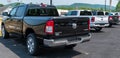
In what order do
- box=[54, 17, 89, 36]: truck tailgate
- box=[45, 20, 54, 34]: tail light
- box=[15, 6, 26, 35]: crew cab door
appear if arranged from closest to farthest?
1. box=[45, 20, 54, 34]: tail light
2. box=[54, 17, 89, 36]: truck tailgate
3. box=[15, 6, 26, 35]: crew cab door

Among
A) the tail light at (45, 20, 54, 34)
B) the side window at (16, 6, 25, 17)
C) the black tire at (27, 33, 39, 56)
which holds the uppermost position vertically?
the side window at (16, 6, 25, 17)

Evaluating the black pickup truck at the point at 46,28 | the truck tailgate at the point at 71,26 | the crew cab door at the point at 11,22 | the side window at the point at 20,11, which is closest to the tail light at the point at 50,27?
the black pickup truck at the point at 46,28

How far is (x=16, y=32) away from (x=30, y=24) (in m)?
1.77

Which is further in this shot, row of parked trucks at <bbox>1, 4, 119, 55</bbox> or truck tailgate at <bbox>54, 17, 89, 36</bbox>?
truck tailgate at <bbox>54, 17, 89, 36</bbox>

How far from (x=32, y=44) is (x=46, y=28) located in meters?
1.16

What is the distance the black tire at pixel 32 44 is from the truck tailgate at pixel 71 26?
0.97 meters

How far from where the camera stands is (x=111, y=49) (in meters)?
9.77

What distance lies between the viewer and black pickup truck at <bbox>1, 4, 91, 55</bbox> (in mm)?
7539

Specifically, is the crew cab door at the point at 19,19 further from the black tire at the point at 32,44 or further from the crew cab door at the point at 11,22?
the black tire at the point at 32,44

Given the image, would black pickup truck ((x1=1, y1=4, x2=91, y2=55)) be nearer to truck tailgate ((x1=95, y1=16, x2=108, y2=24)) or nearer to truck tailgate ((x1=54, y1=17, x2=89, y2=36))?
truck tailgate ((x1=54, y1=17, x2=89, y2=36))

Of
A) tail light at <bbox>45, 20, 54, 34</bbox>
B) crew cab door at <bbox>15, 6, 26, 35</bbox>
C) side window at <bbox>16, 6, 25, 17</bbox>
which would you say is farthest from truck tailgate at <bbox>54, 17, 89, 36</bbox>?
side window at <bbox>16, 6, 25, 17</bbox>

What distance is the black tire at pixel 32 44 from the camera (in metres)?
8.16

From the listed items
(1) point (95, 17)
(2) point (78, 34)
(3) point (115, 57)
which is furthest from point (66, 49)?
(1) point (95, 17)

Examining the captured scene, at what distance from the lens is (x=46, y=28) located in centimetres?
756
